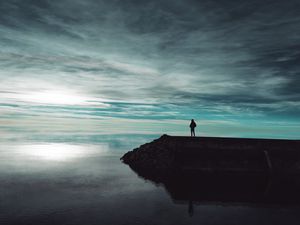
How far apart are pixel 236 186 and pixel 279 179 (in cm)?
715

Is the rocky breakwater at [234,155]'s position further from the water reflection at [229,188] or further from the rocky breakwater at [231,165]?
the water reflection at [229,188]

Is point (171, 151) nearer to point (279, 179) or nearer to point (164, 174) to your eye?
point (164, 174)

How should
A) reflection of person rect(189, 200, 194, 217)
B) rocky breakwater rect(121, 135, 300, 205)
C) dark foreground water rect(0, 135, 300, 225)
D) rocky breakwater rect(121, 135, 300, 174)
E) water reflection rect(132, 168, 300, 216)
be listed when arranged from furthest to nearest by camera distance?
1. rocky breakwater rect(121, 135, 300, 174)
2. rocky breakwater rect(121, 135, 300, 205)
3. water reflection rect(132, 168, 300, 216)
4. reflection of person rect(189, 200, 194, 217)
5. dark foreground water rect(0, 135, 300, 225)

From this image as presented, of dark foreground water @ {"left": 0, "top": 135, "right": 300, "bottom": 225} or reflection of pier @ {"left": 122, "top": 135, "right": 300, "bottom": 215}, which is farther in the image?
reflection of pier @ {"left": 122, "top": 135, "right": 300, "bottom": 215}

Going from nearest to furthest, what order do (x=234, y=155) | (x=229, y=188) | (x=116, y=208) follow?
(x=116, y=208), (x=229, y=188), (x=234, y=155)

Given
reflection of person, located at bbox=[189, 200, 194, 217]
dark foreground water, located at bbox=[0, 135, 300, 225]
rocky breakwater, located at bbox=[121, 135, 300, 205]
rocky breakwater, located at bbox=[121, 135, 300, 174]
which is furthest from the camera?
rocky breakwater, located at bbox=[121, 135, 300, 174]

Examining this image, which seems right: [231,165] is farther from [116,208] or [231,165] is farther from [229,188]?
[116,208]

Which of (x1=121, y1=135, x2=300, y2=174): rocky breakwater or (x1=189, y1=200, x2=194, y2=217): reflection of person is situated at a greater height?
(x1=121, y1=135, x2=300, y2=174): rocky breakwater

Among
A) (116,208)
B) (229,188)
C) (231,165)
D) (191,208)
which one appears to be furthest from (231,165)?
(116,208)

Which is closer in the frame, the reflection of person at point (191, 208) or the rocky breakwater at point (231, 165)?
the reflection of person at point (191, 208)

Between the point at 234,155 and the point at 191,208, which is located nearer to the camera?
the point at 191,208

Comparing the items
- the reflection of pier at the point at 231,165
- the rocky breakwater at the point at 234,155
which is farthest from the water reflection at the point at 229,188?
the rocky breakwater at the point at 234,155

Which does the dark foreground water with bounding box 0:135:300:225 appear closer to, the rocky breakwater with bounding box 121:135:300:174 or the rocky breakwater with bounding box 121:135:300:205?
the rocky breakwater with bounding box 121:135:300:205

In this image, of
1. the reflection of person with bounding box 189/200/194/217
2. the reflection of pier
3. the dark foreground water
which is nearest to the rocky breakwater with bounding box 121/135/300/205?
the reflection of pier
